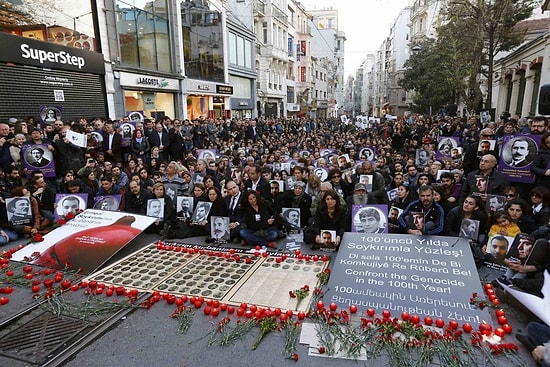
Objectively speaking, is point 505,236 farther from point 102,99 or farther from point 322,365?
point 102,99

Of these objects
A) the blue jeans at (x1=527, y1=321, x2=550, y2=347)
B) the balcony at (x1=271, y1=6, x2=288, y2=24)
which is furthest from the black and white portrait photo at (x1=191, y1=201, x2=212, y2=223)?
the balcony at (x1=271, y1=6, x2=288, y2=24)

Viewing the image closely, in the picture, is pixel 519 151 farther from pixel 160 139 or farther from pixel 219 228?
pixel 160 139

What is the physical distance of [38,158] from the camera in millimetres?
8891

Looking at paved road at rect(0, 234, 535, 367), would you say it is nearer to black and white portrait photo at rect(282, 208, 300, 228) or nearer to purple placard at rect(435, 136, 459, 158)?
black and white portrait photo at rect(282, 208, 300, 228)

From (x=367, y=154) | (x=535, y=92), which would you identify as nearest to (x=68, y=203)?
(x=367, y=154)

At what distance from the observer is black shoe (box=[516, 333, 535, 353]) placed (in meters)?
3.74

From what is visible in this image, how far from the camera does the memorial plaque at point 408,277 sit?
14.3 feet

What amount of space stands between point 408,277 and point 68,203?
24.6 feet

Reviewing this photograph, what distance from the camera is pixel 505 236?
18.0 feet

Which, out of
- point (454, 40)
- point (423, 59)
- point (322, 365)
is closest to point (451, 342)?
point (322, 365)

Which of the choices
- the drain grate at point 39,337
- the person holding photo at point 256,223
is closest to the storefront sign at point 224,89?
the person holding photo at point 256,223

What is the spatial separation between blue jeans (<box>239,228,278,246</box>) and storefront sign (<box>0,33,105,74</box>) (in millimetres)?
10805

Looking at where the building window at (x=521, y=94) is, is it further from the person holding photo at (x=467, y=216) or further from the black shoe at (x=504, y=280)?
the black shoe at (x=504, y=280)

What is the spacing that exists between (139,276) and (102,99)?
43.0 ft
